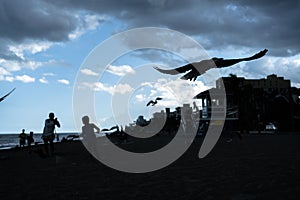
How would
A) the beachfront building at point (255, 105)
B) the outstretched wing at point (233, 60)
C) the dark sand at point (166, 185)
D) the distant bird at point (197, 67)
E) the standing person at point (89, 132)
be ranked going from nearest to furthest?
the dark sand at point (166, 185) → the outstretched wing at point (233, 60) → the standing person at point (89, 132) → the distant bird at point (197, 67) → the beachfront building at point (255, 105)

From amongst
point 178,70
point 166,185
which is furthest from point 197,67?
point 166,185

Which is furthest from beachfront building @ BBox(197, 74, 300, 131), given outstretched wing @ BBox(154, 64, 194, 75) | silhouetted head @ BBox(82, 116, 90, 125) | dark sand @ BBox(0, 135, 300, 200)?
dark sand @ BBox(0, 135, 300, 200)

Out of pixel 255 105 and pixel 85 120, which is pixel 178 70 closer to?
pixel 85 120

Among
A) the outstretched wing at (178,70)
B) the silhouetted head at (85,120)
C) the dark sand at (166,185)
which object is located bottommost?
the dark sand at (166,185)

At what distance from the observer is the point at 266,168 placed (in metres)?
8.38

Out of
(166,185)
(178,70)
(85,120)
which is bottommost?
(166,185)

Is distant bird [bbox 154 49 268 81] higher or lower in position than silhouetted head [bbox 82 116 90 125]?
higher

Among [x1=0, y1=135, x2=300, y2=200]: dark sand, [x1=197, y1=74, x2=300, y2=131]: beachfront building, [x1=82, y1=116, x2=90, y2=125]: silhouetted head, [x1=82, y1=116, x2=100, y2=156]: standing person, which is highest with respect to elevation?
[x1=197, y1=74, x2=300, y2=131]: beachfront building

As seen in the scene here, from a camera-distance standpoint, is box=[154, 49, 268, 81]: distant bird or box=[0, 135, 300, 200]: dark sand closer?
box=[0, 135, 300, 200]: dark sand

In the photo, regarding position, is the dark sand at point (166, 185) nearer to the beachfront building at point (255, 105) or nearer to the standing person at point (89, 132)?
the standing person at point (89, 132)

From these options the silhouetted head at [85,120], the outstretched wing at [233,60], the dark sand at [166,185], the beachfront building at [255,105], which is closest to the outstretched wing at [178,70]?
the outstretched wing at [233,60]

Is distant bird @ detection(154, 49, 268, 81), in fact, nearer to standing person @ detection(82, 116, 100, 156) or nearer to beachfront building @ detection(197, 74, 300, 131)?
standing person @ detection(82, 116, 100, 156)

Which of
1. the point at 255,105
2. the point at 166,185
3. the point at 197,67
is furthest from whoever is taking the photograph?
the point at 255,105

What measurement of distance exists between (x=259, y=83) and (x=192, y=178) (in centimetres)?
9756
